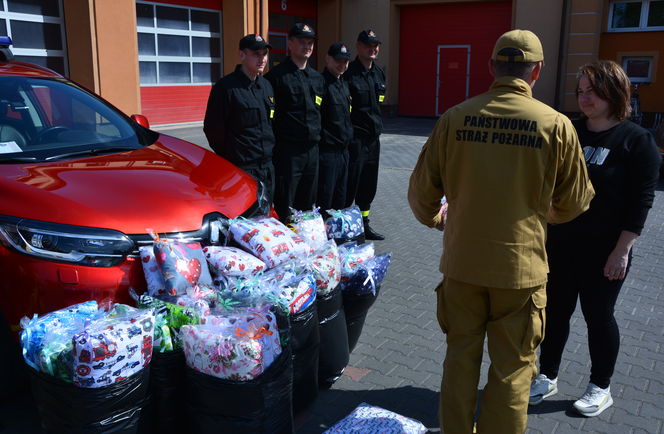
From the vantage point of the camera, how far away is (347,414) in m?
3.16

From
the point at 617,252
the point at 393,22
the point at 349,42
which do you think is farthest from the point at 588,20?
the point at 617,252

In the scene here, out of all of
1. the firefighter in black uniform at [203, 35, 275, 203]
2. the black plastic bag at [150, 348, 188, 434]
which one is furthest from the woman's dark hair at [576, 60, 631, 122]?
the firefighter in black uniform at [203, 35, 275, 203]

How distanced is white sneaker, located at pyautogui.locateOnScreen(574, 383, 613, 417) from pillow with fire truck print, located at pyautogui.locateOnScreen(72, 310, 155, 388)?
2.38 m

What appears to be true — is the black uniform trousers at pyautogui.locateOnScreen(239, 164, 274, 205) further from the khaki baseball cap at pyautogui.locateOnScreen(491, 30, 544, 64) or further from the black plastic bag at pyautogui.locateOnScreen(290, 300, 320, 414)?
the khaki baseball cap at pyautogui.locateOnScreen(491, 30, 544, 64)

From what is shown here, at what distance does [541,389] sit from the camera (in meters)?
3.35

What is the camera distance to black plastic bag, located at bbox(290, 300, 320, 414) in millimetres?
2871

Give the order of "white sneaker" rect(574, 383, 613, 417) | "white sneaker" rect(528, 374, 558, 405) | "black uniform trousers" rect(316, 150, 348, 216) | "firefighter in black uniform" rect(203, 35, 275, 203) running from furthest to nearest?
"black uniform trousers" rect(316, 150, 348, 216) → "firefighter in black uniform" rect(203, 35, 275, 203) → "white sneaker" rect(528, 374, 558, 405) → "white sneaker" rect(574, 383, 613, 417)

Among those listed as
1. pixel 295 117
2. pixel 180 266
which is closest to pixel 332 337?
pixel 180 266

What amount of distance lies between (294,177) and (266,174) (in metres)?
0.38

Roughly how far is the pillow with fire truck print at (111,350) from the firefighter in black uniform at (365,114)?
4.38 metres

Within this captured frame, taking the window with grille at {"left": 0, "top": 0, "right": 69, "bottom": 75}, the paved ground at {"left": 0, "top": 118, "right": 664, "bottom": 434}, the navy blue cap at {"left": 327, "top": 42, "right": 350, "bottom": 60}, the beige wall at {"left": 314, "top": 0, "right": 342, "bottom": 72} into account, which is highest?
the beige wall at {"left": 314, "top": 0, "right": 342, "bottom": 72}

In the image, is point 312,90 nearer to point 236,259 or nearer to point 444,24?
point 236,259

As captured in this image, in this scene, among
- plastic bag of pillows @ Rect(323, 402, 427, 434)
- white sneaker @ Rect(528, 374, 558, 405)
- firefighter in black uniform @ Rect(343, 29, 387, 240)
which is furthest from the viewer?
firefighter in black uniform @ Rect(343, 29, 387, 240)

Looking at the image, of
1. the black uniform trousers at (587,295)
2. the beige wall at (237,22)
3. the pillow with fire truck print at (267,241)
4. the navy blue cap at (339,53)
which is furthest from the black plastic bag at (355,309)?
the beige wall at (237,22)
